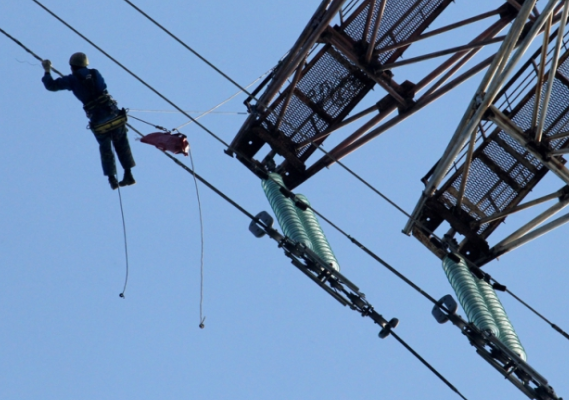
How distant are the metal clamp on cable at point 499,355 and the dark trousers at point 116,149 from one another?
6.04m

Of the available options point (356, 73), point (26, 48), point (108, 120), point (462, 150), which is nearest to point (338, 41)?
point (356, 73)

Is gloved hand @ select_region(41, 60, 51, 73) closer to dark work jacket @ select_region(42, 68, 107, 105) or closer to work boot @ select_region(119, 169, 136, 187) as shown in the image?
dark work jacket @ select_region(42, 68, 107, 105)

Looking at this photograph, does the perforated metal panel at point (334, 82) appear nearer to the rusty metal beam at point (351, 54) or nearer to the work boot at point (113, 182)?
the rusty metal beam at point (351, 54)

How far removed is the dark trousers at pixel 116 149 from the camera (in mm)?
23562

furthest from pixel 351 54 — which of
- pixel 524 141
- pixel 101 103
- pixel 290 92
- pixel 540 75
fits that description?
pixel 101 103

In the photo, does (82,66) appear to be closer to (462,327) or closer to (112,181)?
(112,181)

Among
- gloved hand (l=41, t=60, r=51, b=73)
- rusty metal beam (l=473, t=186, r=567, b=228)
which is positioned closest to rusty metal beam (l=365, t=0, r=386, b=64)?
rusty metal beam (l=473, t=186, r=567, b=228)

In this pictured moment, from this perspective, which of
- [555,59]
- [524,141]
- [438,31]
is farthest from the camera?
[438,31]

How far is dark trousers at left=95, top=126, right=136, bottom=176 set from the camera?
77.3ft

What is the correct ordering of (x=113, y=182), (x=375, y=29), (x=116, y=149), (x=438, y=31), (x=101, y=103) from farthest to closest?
(x=375, y=29) → (x=438, y=31) → (x=113, y=182) → (x=116, y=149) → (x=101, y=103)

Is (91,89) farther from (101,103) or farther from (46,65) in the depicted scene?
(46,65)

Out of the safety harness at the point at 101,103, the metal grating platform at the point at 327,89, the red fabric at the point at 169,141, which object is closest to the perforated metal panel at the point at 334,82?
the metal grating platform at the point at 327,89

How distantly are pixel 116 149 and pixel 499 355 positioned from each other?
7570mm

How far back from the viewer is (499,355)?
890 inches
